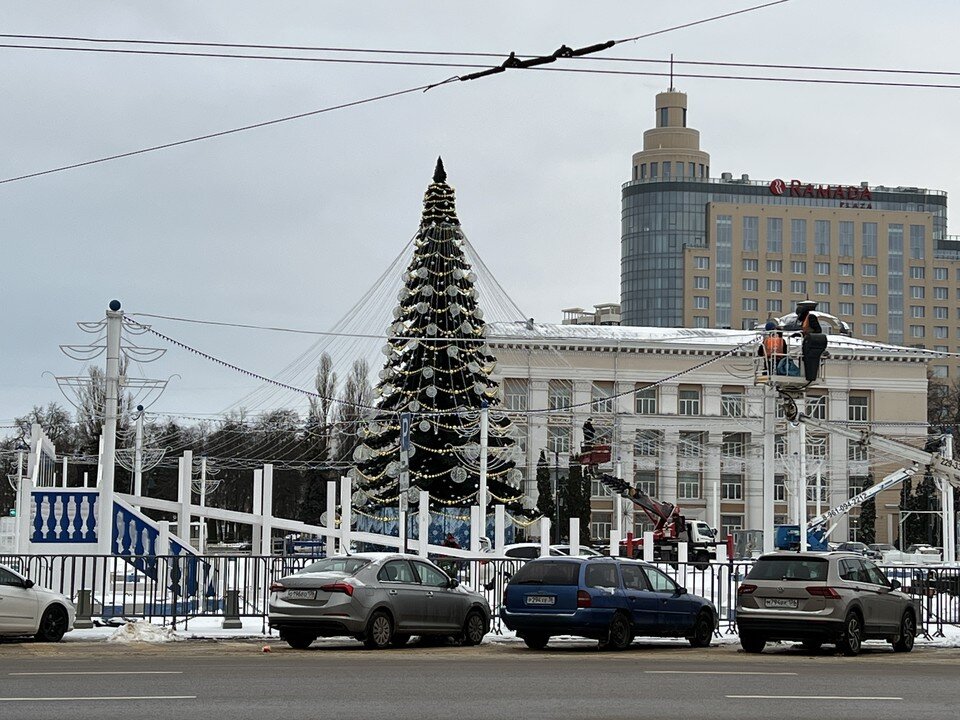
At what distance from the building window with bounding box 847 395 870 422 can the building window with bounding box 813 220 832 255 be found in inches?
2073

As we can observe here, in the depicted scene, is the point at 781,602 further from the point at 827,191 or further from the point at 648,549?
the point at 827,191

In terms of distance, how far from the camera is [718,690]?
1659cm

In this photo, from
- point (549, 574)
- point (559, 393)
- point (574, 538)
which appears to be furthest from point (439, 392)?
point (559, 393)

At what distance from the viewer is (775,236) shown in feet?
537

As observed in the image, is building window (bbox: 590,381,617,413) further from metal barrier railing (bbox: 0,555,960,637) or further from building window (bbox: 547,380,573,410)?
metal barrier railing (bbox: 0,555,960,637)

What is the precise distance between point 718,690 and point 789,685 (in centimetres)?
120

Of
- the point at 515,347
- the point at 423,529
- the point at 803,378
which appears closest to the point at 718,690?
the point at 803,378

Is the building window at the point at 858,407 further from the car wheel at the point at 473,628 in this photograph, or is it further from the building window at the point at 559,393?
the car wheel at the point at 473,628

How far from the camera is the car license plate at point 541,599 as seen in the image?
78.5 ft

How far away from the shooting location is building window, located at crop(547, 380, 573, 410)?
350 ft

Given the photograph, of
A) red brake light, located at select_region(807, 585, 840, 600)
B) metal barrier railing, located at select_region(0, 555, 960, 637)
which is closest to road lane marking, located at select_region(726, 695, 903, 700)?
red brake light, located at select_region(807, 585, 840, 600)

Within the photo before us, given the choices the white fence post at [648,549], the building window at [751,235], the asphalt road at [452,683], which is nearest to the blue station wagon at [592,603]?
the asphalt road at [452,683]

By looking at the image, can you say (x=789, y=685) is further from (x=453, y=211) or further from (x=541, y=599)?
(x=453, y=211)

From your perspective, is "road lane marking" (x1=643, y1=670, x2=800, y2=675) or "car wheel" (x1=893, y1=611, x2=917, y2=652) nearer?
"road lane marking" (x1=643, y1=670, x2=800, y2=675)
